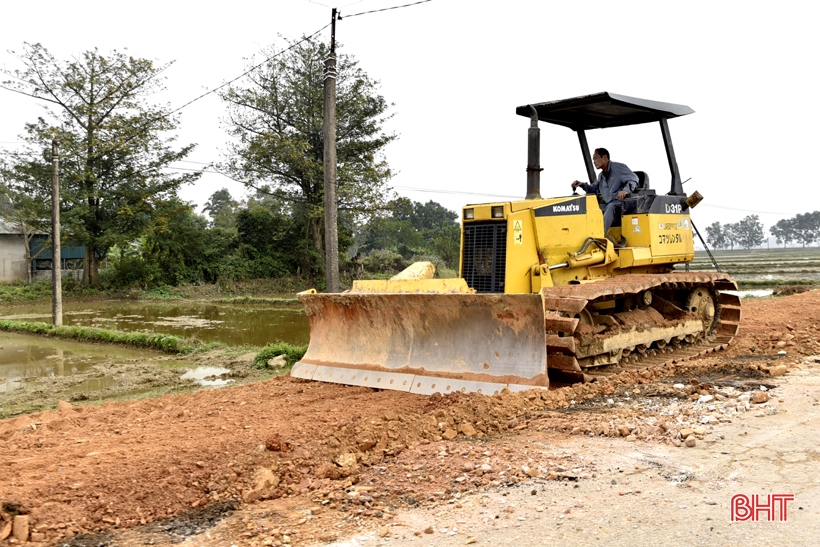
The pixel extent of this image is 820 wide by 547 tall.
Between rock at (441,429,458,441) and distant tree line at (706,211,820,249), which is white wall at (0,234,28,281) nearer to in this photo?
rock at (441,429,458,441)

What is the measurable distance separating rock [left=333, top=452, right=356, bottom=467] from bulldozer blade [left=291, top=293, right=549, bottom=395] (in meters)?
2.08

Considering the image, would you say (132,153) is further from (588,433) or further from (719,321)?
(588,433)

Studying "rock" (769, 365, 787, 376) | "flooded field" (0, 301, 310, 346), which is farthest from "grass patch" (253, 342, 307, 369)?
"rock" (769, 365, 787, 376)

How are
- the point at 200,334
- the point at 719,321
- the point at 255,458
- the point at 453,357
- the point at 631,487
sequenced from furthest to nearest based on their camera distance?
the point at 200,334 < the point at 719,321 < the point at 453,357 < the point at 255,458 < the point at 631,487

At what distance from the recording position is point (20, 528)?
12.0 ft

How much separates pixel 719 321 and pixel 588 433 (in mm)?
5335

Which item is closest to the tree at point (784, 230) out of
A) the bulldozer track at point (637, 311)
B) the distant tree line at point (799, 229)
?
the distant tree line at point (799, 229)

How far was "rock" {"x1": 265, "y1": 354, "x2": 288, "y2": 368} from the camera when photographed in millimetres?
11023

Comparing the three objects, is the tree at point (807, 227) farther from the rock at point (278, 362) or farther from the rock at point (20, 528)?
the rock at point (20, 528)

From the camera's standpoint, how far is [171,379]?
10.6 metres

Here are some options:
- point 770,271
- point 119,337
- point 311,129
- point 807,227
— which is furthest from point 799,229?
point 119,337

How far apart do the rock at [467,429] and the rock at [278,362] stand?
6135mm

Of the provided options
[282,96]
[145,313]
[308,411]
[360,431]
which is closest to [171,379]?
[308,411]

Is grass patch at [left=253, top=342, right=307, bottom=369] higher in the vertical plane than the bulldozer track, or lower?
lower
